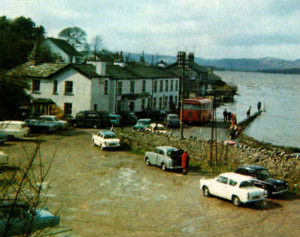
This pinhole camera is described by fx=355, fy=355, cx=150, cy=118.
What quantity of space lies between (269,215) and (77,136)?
24.3m

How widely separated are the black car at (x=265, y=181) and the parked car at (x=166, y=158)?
487 cm

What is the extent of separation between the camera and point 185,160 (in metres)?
23.8

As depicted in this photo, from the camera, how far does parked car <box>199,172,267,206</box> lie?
17.4 metres

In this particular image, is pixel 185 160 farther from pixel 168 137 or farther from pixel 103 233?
pixel 103 233

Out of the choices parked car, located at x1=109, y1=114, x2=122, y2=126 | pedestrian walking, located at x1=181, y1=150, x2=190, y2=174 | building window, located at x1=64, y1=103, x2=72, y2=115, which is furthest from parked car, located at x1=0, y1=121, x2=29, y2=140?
pedestrian walking, located at x1=181, y1=150, x2=190, y2=174

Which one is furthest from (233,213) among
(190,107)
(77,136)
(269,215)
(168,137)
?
(190,107)

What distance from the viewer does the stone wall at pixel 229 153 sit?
22.2 m

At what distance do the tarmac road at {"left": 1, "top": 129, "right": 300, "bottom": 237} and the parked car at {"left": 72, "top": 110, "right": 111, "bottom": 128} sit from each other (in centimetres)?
1570

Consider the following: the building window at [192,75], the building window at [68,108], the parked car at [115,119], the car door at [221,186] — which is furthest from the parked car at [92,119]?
the building window at [192,75]

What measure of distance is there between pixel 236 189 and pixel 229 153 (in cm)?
771

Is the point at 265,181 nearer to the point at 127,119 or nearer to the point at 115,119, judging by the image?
the point at 115,119

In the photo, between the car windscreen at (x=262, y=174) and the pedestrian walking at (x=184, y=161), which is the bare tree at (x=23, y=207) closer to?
the car windscreen at (x=262, y=174)

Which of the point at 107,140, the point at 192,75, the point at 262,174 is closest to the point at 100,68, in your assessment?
the point at 107,140

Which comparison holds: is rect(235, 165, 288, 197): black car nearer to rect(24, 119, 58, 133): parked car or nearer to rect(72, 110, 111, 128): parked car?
rect(24, 119, 58, 133): parked car
